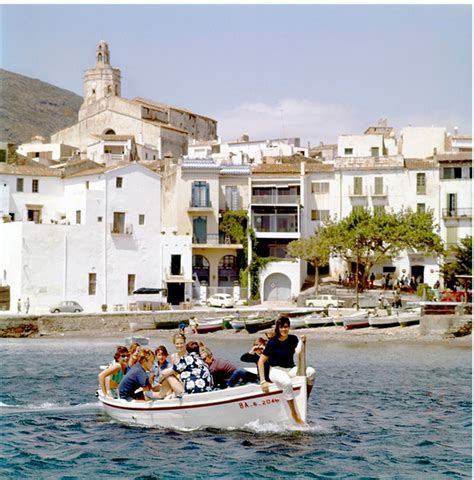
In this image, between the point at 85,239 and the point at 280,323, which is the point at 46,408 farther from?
the point at 85,239

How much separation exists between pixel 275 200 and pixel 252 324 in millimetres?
17476

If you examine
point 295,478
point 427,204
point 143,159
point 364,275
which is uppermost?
point 143,159

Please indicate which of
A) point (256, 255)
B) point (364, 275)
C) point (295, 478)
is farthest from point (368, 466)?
point (256, 255)

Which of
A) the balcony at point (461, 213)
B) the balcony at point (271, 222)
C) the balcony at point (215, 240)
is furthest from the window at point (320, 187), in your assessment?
the balcony at point (461, 213)

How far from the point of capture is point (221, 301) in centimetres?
5869

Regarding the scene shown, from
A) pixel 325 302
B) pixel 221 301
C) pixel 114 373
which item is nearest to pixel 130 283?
pixel 221 301

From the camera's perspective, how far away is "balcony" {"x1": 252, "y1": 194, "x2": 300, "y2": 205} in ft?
214

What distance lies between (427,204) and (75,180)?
24.1 m

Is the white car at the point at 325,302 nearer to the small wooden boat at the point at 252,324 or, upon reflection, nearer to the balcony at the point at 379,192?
the small wooden boat at the point at 252,324

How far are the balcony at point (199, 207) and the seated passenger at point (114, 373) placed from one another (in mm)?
44059

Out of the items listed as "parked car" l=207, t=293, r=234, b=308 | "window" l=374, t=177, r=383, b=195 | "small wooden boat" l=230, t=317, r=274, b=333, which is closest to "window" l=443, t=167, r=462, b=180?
"window" l=374, t=177, r=383, b=195

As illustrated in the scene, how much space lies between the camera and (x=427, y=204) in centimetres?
6669

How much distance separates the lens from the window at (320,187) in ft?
223

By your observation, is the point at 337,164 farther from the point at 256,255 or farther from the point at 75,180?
the point at 75,180
